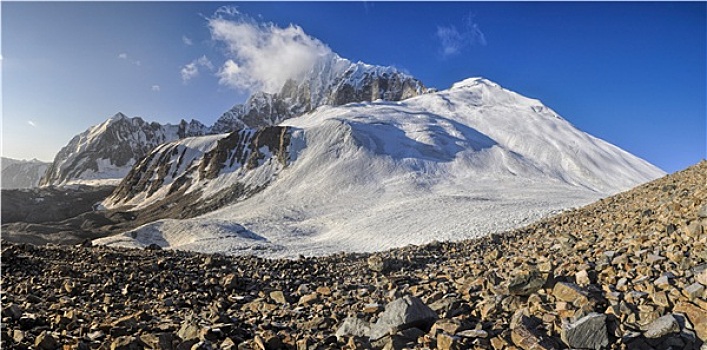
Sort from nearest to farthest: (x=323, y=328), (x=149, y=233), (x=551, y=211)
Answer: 1. (x=323, y=328)
2. (x=551, y=211)
3. (x=149, y=233)

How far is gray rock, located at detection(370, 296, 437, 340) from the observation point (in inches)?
261

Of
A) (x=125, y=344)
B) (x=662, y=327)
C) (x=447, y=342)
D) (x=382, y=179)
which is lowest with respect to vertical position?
(x=125, y=344)

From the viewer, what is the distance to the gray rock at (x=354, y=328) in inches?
271

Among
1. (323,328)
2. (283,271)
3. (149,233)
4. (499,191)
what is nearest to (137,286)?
(283,271)

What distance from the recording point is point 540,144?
104812mm

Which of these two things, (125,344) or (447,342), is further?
(125,344)

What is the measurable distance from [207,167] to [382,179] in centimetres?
4389

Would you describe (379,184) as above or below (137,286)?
above

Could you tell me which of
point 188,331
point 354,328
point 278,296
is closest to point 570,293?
point 354,328

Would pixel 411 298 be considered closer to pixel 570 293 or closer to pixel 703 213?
pixel 570 293

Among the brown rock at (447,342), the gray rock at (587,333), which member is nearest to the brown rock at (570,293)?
the gray rock at (587,333)

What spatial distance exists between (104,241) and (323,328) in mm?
39572

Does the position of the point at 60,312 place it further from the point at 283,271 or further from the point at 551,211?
the point at 551,211

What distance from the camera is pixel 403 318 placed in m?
6.69
